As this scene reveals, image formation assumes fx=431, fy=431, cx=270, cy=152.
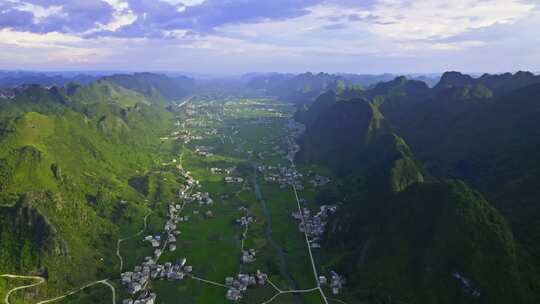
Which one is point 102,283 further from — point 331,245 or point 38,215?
point 331,245

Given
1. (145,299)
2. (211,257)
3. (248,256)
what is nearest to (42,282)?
(145,299)

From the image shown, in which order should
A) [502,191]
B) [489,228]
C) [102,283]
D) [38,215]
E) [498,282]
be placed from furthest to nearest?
[502,191], [38,215], [102,283], [489,228], [498,282]

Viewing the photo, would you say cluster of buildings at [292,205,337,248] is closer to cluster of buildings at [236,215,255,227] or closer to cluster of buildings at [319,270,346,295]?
cluster of buildings at [236,215,255,227]

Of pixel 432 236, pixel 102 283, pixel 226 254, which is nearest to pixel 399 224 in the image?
pixel 432 236

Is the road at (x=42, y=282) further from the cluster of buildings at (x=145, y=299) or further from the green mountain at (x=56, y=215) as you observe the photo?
the cluster of buildings at (x=145, y=299)

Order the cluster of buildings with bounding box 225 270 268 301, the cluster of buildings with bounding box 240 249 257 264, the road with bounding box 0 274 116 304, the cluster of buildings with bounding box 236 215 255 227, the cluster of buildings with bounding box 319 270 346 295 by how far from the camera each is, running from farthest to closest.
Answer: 1. the cluster of buildings with bounding box 236 215 255 227
2. the cluster of buildings with bounding box 240 249 257 264
3. the cluster of buildings with bounding box 319 270 346 295
4. the cluster of buildings with bounding box 225 270 268 301
5. the road with bounding box 0 274 116 304

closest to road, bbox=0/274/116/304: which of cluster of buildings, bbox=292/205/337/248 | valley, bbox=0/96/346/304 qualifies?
valley, bbox=0/96/346/304

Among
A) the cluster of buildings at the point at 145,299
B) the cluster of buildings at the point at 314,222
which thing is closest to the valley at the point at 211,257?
the cluster of buildings at the point at 145,299
